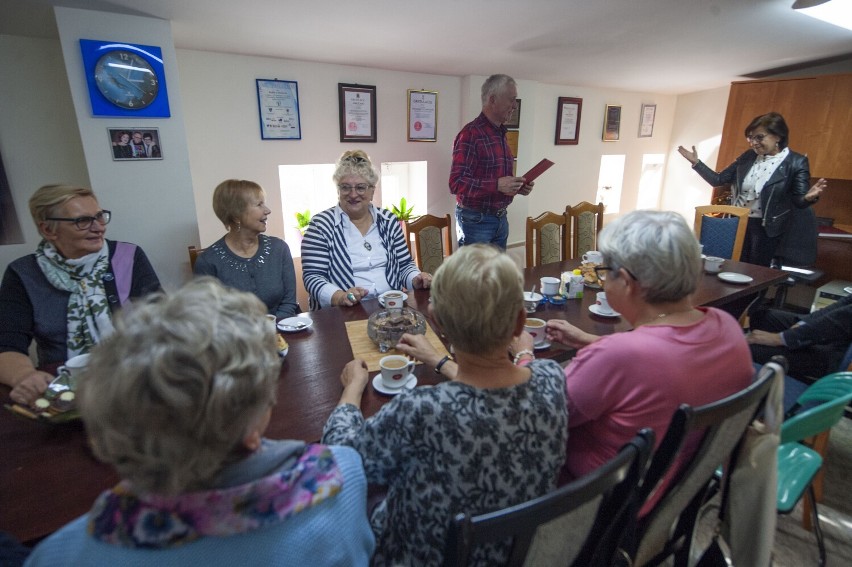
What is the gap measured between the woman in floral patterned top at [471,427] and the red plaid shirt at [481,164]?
7.03 feet

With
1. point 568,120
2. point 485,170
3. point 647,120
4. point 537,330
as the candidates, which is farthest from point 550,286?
point 647,120

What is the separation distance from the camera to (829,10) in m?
2.64

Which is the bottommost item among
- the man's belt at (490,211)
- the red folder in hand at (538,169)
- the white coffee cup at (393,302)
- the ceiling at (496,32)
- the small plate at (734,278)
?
the small plate at (734,278)

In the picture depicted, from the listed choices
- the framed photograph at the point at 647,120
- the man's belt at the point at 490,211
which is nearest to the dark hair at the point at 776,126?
the man's belt at the point at 490,211

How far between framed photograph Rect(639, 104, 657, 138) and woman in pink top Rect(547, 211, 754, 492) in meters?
5.20

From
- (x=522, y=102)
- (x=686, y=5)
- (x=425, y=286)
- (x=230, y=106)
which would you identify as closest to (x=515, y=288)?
(x=425, y=286)

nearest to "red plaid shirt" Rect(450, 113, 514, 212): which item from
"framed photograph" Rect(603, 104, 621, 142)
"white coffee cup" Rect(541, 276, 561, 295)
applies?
"white coffee cup" Rect(541, 276, 561, 295)

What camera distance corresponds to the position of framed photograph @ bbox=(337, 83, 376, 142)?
327 cm

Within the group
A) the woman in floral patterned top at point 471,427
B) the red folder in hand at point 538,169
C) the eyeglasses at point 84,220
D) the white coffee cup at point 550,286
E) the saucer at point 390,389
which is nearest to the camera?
the woman in floral patterned top at point 471,427

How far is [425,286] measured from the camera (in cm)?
201

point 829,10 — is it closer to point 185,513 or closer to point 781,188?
point 781,188

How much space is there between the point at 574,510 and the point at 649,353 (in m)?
0.39

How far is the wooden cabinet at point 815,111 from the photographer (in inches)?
147

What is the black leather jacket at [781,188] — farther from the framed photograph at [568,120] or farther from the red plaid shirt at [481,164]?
the red plaid shirt at [481,164]
